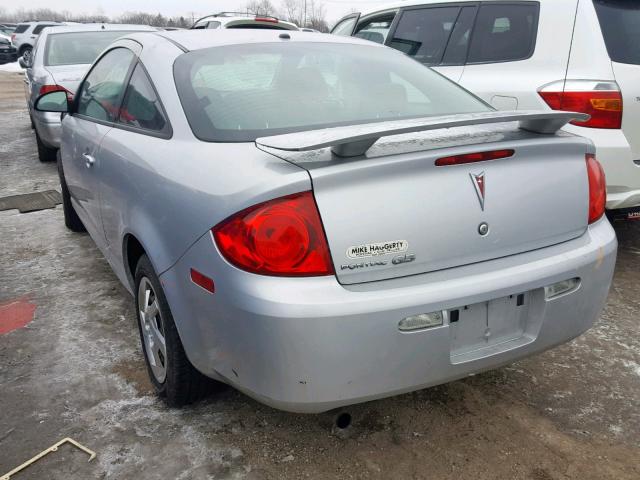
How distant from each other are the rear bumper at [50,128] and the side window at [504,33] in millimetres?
4507

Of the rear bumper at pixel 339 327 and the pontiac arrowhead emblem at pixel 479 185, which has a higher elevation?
the pontiac arrowhead emblem at pixel 479 185

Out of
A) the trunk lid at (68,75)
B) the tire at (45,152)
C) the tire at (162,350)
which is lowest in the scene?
the tire at (45,152)

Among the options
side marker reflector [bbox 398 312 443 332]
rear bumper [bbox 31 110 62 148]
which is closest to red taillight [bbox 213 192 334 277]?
side marker reflector [bbox 398 312 443 332]

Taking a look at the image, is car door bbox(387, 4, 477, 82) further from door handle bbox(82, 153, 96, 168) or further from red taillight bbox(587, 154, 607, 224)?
door handle bbox(82, 153, 96, 168)

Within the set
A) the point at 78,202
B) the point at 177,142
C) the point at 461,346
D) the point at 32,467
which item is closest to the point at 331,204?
the point at 461,346

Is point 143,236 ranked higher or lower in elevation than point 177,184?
lower

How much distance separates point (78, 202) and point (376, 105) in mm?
2206

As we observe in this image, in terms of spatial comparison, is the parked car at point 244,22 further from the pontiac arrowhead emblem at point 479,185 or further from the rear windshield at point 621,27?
the pontiac arrowhead emblem at point 479,185

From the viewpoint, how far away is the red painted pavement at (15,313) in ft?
10.6

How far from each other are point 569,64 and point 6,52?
1168 inches

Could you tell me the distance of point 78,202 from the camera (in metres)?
3.79

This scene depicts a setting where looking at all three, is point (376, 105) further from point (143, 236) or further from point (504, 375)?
point (504, 375)

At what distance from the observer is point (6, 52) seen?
27.4 meters

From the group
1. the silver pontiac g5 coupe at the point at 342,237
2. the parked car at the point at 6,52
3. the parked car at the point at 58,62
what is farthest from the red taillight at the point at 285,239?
the parked car at the point at 6,52
